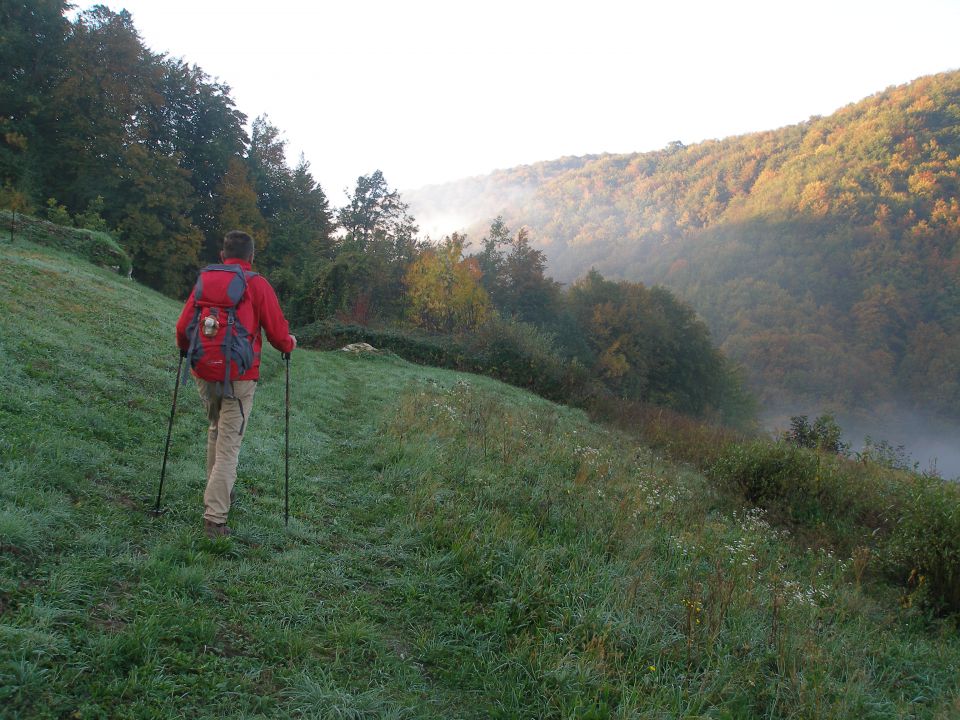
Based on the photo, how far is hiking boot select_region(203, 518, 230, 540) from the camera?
431 centimetres

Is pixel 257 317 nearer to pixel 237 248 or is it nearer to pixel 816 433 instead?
pixel 237 248

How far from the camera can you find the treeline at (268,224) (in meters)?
31.8

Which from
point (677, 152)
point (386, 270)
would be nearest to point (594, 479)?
point (386, 270)

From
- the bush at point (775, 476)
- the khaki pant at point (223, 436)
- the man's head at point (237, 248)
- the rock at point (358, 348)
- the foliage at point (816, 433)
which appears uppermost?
the man's head at point (237, 248)

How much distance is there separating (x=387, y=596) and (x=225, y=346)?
229 centimetres

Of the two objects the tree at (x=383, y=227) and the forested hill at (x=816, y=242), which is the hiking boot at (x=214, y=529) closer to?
the tree at (x=383, y=227)

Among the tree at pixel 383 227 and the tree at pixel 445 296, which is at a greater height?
the tree at pixel 383 227

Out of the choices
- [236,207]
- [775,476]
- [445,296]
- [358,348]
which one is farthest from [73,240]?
[445,296]

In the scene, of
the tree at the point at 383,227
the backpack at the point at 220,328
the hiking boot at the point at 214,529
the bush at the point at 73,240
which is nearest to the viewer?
the hiking boot at the point at 214,529

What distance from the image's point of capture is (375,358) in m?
24.8

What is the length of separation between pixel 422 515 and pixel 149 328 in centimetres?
925

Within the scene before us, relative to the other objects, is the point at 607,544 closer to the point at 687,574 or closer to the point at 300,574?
the point at 687,574

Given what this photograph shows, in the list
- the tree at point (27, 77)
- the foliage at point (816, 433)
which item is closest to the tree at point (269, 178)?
the tree at point (27, 77)

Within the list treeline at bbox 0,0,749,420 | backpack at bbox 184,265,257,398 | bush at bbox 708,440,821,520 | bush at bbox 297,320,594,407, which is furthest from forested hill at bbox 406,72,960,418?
backpack at bbox 184,265,257,398
